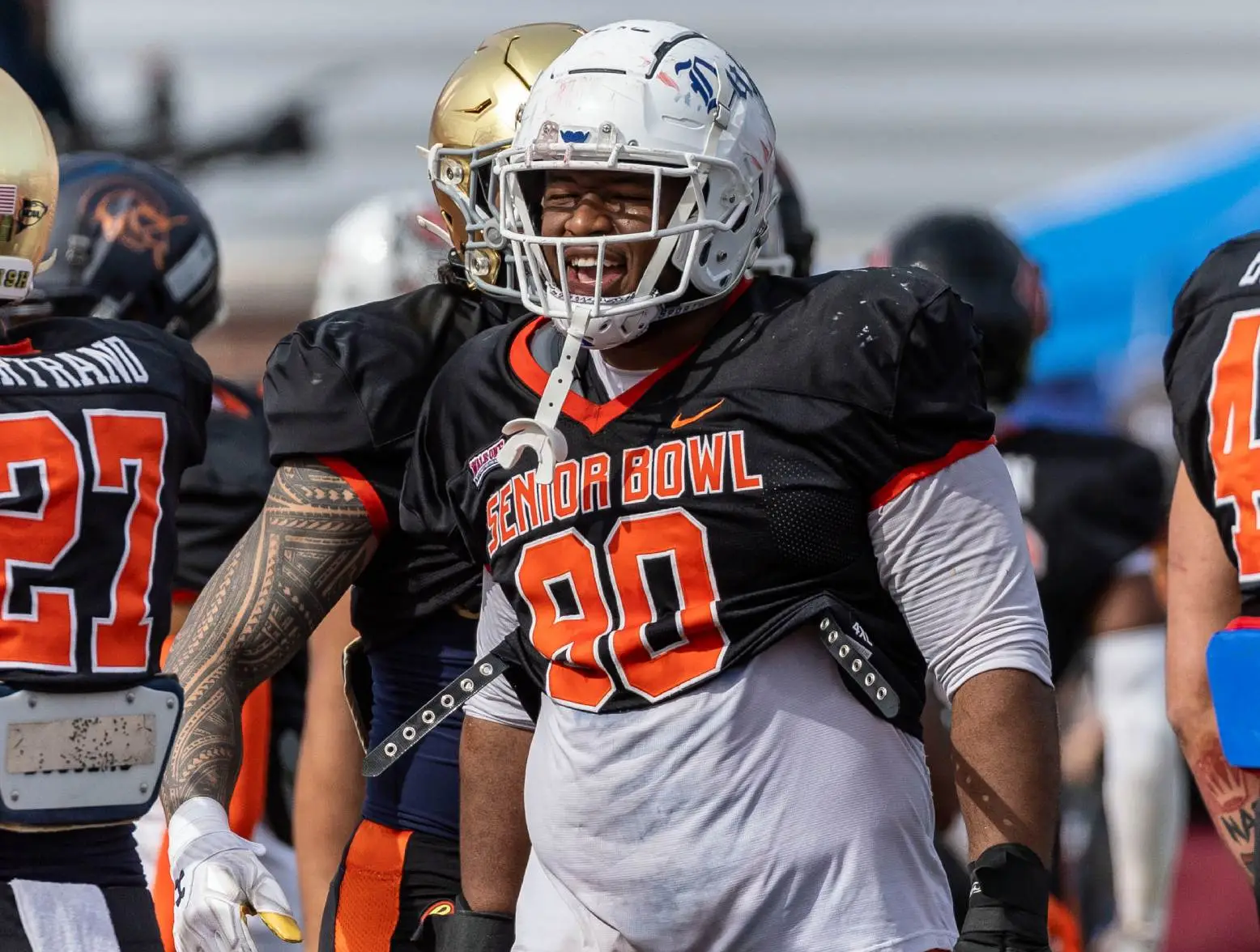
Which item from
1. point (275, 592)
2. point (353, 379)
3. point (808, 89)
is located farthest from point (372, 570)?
point (808, 89)

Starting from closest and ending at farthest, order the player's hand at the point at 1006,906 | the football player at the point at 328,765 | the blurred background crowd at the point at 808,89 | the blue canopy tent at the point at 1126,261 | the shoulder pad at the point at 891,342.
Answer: the player's hand at the point at 1006,906 < the shoulder pad at the point at 891,342 < the football player at the point at 328,765 < the blue canopy tent at the point at 1126,261 < the blurred background crowd at the point at 808,89

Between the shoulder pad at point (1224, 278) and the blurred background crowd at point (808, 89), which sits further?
the blurred background crowd at point (808, 89)

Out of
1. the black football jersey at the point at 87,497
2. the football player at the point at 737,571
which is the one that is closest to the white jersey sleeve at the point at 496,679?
the football player at the point at 737,571

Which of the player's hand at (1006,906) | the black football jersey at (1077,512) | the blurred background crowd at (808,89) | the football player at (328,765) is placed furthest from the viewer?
the blurred background crowd at (808,89)

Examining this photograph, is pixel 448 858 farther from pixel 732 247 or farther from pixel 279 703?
pixel 279 703

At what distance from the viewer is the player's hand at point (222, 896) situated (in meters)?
2.71

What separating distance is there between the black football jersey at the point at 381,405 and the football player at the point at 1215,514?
3.25 ft

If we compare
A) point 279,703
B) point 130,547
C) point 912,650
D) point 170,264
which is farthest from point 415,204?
point 912,650

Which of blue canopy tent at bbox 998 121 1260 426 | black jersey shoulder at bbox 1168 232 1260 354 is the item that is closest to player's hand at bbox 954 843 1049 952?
black jersey shoulder at bbox 1168 232 1260 354

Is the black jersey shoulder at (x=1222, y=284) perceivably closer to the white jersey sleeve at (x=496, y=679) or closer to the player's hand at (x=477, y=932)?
the white jersey sleeve at (x=496, y=679)

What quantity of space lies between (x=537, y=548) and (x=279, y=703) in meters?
2.25

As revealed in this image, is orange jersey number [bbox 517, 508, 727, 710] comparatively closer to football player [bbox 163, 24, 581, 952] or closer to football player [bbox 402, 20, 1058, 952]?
football player [bbox 402, 20, 1058, 952]

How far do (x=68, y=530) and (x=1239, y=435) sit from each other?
1.60m

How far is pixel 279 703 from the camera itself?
478 cm
